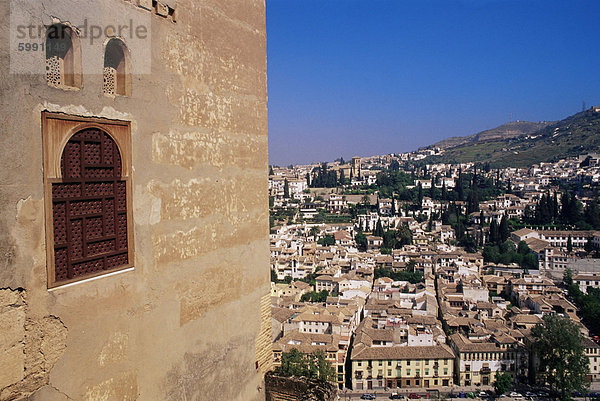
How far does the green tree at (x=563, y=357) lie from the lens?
14.4m

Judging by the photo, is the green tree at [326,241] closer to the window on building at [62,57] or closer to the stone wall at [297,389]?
the stone wall at [297,389]

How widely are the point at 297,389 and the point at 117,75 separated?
1.84 m

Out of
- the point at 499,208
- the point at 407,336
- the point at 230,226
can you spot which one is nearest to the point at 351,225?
the point at 499,208

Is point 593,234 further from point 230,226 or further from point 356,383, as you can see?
point 230,226

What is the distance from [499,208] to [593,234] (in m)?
9.73

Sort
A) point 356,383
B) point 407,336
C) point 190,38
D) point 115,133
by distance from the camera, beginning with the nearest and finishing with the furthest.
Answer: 1. point 115,133
2. point 190,38
3. point 356,383
4. point 407,336

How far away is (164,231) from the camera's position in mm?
1945

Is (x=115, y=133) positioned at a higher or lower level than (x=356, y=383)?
higher

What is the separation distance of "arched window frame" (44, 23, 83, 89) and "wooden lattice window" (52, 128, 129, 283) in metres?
0.17

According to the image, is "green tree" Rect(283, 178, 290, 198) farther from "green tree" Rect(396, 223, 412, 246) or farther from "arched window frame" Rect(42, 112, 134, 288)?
"arched window frame" Rect(42, 112, 134, 288)

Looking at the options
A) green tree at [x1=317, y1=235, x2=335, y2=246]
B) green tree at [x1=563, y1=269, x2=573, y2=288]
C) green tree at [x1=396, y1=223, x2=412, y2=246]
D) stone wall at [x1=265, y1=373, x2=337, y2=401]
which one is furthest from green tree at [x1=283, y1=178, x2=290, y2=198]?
stone wall at [x1=265, y1=373, x2=337, y2=401]

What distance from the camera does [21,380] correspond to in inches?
56.5

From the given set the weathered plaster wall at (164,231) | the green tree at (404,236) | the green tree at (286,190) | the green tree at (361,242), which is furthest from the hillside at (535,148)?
the weathered plaster wall at (164,231)

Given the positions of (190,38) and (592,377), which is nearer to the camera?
(190,38)
